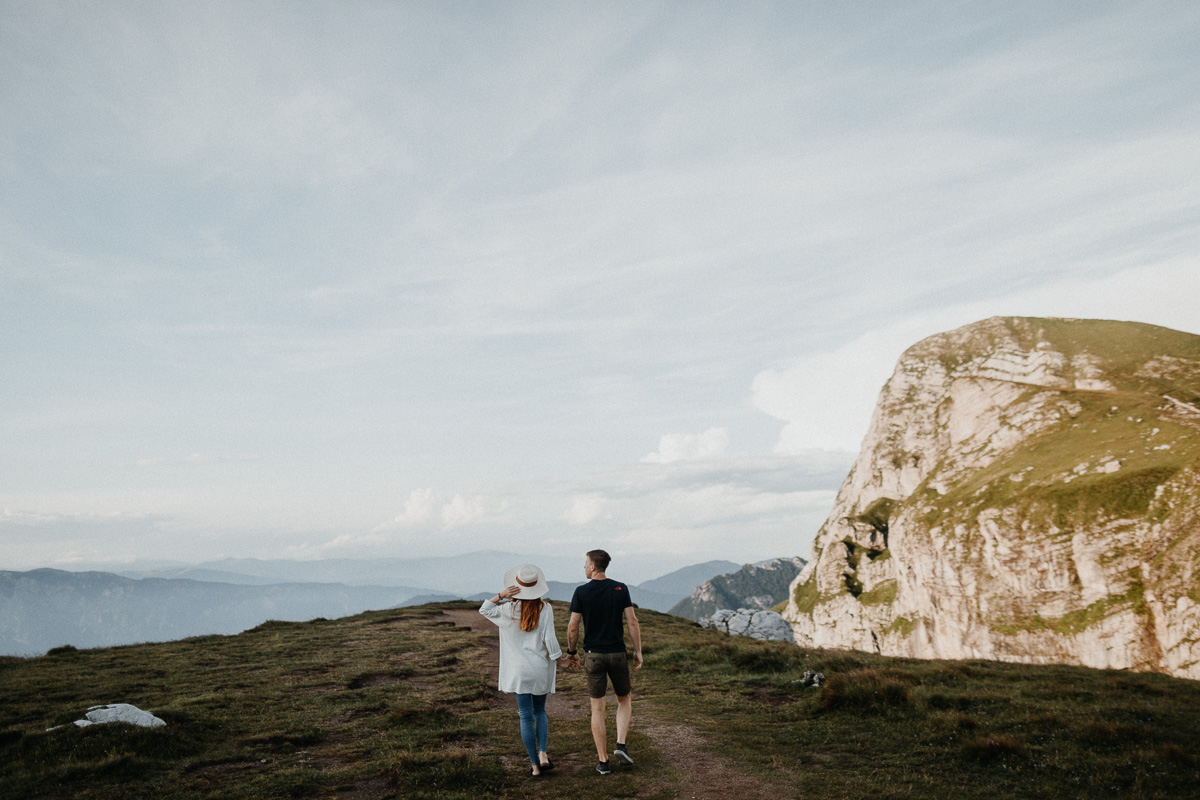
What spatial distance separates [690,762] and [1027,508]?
308 feet

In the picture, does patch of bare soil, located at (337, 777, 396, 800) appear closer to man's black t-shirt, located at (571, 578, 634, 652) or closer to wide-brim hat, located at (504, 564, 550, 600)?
wide-brim hat, located at (504, 564, 550, 600)

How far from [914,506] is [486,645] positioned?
4340 inches

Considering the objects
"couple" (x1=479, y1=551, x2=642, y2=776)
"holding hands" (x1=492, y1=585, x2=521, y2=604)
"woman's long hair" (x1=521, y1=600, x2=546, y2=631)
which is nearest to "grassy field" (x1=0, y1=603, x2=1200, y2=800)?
"couple" (x1=479, y1=551, x2=642, y2=776)

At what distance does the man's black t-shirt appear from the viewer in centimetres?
1026

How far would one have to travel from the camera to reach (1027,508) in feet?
271

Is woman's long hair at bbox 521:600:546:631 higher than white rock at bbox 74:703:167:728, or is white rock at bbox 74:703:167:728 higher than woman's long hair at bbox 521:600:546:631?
woman's long hair at bbox 521:600:546:631

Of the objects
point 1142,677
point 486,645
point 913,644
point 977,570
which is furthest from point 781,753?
point 913,644

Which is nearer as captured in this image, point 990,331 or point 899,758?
point 899,758

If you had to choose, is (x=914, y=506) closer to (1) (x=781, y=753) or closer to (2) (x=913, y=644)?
(2) (x=913, y=644)

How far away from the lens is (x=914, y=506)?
115812mm

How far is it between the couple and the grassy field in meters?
1.29

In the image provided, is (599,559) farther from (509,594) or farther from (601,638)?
(509,594)

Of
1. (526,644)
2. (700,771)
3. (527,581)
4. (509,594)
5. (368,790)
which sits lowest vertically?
(700,771)

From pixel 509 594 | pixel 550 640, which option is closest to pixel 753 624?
pixel 550 640
